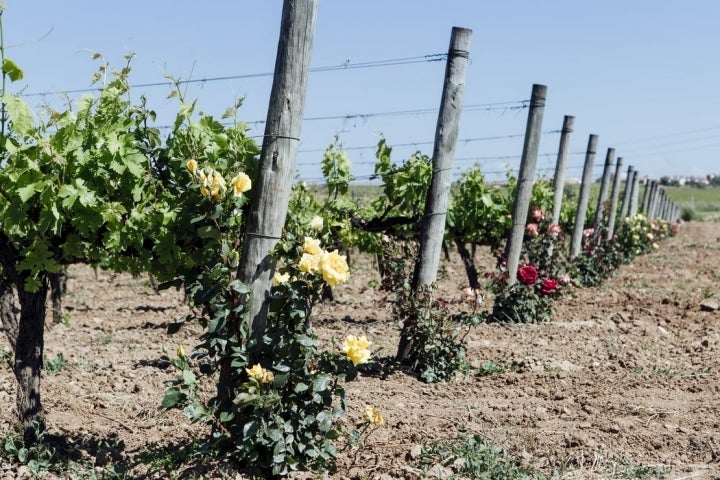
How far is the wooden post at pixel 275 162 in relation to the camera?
390cm

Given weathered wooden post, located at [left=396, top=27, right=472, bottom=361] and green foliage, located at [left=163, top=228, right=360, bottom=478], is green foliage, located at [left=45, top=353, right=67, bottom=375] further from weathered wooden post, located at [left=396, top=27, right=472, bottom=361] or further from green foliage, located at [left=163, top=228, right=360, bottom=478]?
green foliage, located at [left=163, top=228, right=360, bottom=478]

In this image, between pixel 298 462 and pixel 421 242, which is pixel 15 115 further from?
pixel 421 242

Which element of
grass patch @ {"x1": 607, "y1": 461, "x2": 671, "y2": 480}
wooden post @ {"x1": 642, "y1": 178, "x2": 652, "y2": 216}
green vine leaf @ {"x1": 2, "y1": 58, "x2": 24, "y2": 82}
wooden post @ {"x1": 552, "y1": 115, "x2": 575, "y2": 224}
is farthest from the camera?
wooden post @ {"x1": 642, "y1": 178, "x2": 652, "y2": 216}

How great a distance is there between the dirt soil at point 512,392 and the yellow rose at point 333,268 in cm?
110

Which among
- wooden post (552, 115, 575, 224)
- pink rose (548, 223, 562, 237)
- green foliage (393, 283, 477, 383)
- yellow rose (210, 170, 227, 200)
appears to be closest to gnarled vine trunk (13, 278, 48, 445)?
yellow rose (210, 170, 227, 200)

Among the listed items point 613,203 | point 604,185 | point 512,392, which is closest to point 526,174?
point 512,392

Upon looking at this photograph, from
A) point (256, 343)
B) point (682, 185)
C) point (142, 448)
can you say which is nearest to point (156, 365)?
point (142, 448)

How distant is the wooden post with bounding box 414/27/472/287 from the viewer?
6.43 metres

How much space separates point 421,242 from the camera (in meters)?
6.57

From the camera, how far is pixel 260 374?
3.73 meters

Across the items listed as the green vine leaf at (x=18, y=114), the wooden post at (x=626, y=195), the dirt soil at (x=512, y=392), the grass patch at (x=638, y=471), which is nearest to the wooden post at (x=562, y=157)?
the dirt soil at (x=512, y=392)

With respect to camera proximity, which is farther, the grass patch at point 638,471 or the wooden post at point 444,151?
the wooden post at point 444,151

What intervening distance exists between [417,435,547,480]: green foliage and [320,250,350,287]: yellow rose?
1.17 meters

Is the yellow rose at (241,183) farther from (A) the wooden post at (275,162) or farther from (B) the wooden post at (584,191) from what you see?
(B) the wooden post at (584,191)
